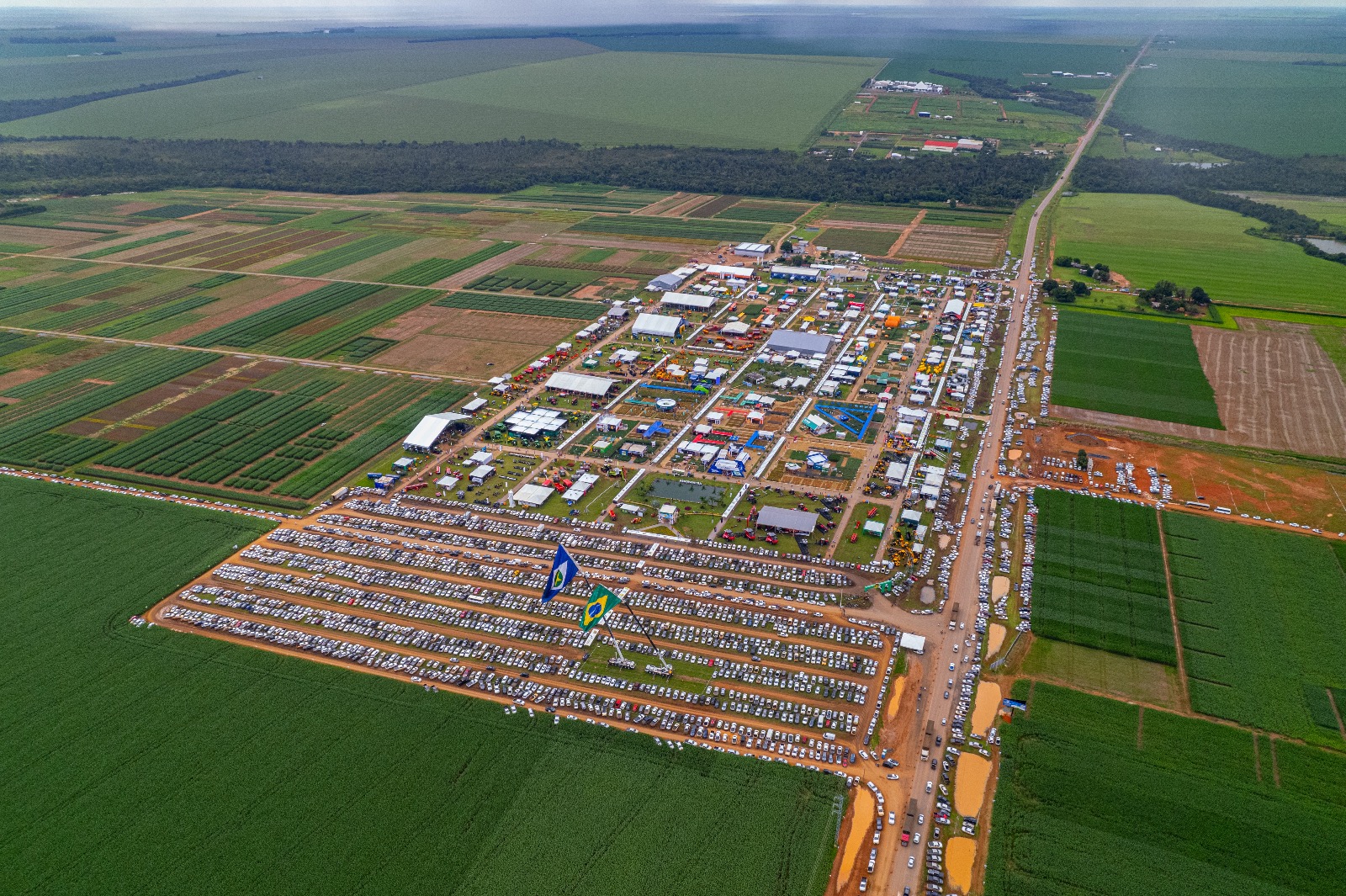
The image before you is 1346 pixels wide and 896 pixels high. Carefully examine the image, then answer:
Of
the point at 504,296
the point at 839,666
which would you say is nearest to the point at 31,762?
the point at 839,666

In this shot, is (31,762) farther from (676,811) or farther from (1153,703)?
Result: (1153,703)

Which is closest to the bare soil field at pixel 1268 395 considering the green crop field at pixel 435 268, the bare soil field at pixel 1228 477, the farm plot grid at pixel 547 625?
the bare soil field at pixel 1228 477

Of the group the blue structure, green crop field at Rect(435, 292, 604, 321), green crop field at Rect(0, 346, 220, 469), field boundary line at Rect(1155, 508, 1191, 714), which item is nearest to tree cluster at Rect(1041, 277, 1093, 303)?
the blue structure

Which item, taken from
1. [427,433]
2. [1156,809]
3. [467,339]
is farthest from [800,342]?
[1156,809]

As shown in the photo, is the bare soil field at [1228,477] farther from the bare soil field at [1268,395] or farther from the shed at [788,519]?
the shed at [788,519]

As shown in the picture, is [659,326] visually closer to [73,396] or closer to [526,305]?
[526,305]
